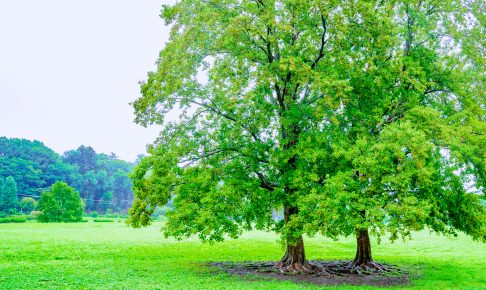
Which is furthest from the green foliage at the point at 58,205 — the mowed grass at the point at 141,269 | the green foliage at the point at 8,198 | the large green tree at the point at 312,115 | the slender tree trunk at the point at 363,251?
the slender tree trunk at the point at 363,251

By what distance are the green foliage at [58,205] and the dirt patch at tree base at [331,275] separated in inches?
2675

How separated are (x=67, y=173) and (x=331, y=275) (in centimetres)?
13266

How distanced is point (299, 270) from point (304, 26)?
13.5m

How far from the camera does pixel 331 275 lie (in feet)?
84.5

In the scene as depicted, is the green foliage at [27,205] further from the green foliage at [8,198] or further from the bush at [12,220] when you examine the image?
the bush at [12,220]

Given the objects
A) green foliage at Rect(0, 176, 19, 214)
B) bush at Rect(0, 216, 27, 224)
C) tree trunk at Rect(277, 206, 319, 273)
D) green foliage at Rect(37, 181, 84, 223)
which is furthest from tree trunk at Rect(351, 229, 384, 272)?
green foliage at Rect(0, 176, 19, 214)

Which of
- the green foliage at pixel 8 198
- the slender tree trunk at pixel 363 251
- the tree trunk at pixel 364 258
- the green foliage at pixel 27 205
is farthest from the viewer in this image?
the green foliage at pixel 27 205

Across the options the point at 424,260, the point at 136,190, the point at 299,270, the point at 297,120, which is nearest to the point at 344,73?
the point at 297,120

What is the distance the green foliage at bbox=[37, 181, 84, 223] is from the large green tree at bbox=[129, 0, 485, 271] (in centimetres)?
6960

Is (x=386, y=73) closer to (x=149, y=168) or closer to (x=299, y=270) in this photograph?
(x=299, y=270)

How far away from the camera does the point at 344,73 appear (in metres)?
24.9

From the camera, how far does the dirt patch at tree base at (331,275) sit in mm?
23734

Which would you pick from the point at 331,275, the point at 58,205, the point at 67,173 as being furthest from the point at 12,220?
the point at 331,275

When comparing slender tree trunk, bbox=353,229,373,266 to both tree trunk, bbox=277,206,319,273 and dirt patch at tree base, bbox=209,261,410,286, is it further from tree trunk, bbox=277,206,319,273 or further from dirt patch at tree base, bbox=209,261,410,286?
tree trunk, bbox=277,206,319,273
